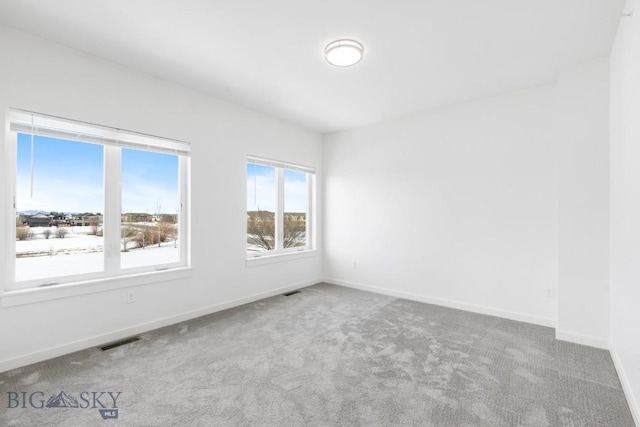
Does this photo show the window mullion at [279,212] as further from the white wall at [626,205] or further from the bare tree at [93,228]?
the white wall at [626,205]

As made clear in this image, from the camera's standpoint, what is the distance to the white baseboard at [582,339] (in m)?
2.72

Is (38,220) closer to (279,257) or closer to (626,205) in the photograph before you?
(279,257)

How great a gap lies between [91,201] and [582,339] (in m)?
4.85

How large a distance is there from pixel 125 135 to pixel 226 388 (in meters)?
2.56

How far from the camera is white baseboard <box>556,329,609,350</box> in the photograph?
2723 millimetres

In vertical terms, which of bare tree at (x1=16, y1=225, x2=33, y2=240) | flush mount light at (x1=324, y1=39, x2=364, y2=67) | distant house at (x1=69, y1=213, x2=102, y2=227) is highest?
flush mount light at (x1=324, y1=39, x2=364, y2=67)

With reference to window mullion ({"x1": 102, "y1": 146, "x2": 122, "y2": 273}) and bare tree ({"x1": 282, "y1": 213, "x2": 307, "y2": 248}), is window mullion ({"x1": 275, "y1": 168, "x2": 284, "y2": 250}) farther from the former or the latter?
window mullion ({"x1": 102, "y1": 146, "x2": 122, "y2": 273})

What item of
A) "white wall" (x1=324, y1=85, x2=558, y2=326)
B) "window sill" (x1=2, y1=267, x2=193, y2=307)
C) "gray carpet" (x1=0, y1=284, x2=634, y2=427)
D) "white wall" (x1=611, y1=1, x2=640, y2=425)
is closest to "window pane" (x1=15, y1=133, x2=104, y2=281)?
"window sill" (x1=2, y1=267, x2=193, y2=307)

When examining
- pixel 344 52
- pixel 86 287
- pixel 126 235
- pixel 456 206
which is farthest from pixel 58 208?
pixel 456 206

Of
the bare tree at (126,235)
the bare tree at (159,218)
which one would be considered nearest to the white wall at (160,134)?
the bare tree at (159,218)

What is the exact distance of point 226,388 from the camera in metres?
2.10

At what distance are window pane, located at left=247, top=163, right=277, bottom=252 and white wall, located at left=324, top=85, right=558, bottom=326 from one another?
3.70 ft

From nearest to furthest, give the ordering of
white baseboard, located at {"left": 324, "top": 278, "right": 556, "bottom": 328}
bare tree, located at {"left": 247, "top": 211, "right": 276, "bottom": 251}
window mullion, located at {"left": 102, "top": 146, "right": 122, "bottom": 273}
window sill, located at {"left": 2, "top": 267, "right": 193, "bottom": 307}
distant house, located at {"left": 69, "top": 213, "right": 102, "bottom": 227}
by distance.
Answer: window sill, located at {"left": 2, "top": 267, "right": 193, "bottom": 307}
distant house, located at {"left": 69, "top": 213, "right": 102, "bottom": 227}
window mullion, located at {"left": 102, "top": 146, "right": 122, "bottom": 273}
white baseboard, located at {"left": 324, "top": 278, "right": 556, "bottom": 328}
bare tree, located at {"left": 247, "top": 211, "right": 276, "bottom": 251}

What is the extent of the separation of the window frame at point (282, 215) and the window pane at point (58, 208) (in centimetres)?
170
